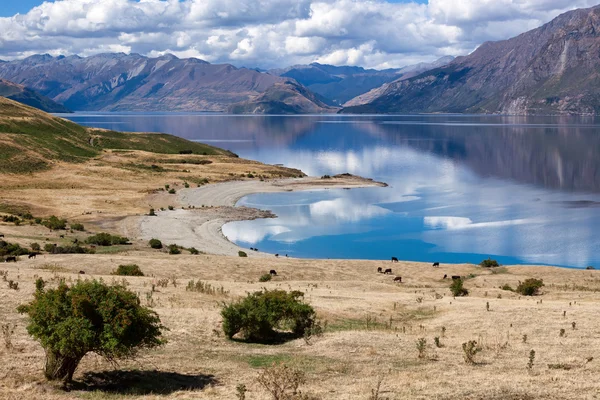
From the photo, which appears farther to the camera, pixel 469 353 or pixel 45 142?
pixel 45 142

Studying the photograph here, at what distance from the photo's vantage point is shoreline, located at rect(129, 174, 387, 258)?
80.2 m

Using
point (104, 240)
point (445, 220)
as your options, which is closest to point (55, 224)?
point (104, 240)

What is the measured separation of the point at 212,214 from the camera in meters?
103

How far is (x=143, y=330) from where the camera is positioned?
803 inches

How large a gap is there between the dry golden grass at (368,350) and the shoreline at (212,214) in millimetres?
35716

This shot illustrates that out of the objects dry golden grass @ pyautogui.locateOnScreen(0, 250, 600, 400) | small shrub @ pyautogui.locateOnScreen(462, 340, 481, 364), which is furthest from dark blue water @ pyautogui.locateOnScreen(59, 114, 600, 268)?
small shrub @ pyautogui.locateOnScreen(462, 340, 481, 364)

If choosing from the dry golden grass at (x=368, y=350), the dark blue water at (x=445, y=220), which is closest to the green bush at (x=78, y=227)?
the dark blue water at (x=445, y=220)

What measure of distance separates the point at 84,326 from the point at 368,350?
1090cm

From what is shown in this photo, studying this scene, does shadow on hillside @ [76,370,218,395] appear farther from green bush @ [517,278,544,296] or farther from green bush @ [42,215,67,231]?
green bush @ [42,215,67,231]

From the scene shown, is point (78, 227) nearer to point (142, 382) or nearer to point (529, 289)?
point (529, 289)

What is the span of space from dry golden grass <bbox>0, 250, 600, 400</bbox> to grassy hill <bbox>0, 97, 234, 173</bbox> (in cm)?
10313

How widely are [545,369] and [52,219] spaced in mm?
72398

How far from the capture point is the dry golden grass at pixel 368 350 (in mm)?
19547

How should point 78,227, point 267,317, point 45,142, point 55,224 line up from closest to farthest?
point 267,317, point 55,224, point 78,227, point 45,142
